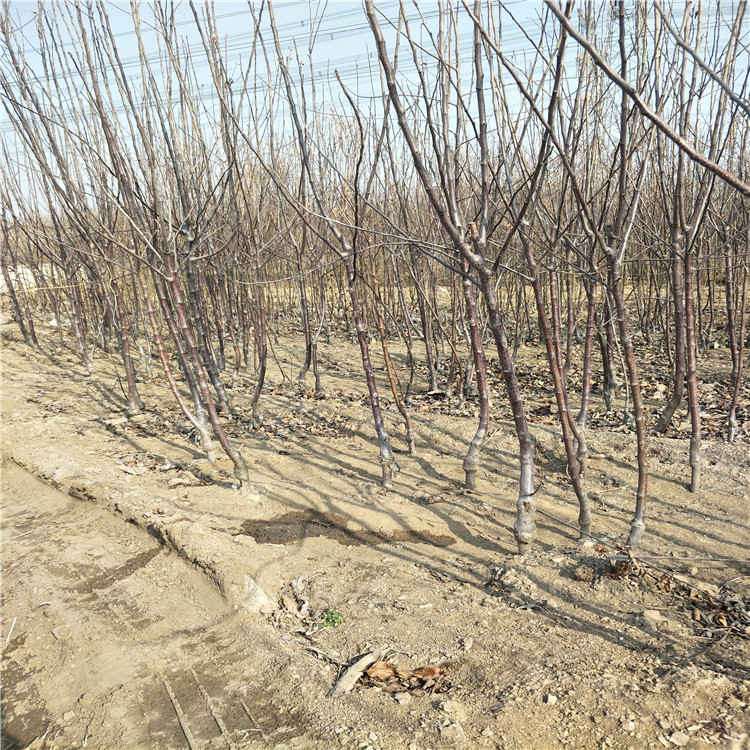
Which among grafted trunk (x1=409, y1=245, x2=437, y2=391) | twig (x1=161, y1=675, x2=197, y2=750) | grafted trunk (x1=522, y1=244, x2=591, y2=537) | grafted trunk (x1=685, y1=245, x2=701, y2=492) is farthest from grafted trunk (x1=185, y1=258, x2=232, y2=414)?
grafted trunk (x1=685, y1=245, x2=701, y2=492)

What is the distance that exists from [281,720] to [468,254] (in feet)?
6.13

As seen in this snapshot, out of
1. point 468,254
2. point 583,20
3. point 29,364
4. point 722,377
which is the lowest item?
point 722,377

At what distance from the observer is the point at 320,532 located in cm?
372

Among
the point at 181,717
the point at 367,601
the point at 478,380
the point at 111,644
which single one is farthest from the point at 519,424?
the point at 111,644

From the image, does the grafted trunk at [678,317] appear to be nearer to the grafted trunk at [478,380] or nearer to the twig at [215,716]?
the grafted trunk at [478,380]

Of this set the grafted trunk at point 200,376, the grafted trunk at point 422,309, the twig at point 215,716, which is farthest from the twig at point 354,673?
the grafted trunk at point 422,309

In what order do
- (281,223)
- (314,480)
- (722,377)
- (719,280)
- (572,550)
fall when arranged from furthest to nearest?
1. (719,280)
2. (281,223)
3. (722,377)
4. (314,480)
5. (572,550)

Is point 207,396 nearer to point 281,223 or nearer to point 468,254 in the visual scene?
point 468,254

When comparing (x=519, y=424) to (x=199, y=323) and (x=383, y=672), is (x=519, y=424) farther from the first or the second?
(x=199, y=323)

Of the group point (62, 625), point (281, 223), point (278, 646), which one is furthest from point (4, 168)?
point (278, 646)

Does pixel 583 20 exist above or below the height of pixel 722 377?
above

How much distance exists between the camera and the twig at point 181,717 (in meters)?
2.06

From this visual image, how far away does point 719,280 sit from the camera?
11898 millimetres

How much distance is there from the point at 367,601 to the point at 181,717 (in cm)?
100
